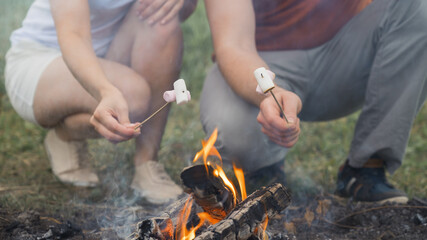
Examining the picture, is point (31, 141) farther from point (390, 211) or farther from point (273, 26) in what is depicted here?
point (390, 211)

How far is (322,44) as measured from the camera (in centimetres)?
234

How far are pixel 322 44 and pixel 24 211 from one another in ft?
5.03

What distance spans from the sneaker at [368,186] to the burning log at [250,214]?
0.84 m

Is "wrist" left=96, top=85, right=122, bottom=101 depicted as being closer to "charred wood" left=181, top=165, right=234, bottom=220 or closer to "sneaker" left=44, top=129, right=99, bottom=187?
"charred wood" left=181, top=165, right=234, bottom=220

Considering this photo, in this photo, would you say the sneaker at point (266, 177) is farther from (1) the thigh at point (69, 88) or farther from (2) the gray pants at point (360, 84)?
(1) the thigh at point (69, 88)

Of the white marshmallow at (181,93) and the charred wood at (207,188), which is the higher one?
the white marshmallow at (181,93)

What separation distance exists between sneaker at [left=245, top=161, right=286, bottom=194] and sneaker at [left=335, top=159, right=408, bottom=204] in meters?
0.29

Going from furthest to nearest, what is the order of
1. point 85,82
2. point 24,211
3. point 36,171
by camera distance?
point 36,171 → point 24,211 → point 85,82

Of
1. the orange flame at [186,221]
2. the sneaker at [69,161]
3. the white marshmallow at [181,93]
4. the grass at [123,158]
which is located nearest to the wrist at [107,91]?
the white marshmallow at [181,93]

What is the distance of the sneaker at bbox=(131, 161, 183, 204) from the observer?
223 cm

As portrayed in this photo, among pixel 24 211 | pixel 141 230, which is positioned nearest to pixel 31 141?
pixel 24 211

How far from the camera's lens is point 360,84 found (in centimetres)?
235

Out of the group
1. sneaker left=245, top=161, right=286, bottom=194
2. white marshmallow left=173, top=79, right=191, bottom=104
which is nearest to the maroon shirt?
sneaker left=245, top=161, right=286, bottom=194

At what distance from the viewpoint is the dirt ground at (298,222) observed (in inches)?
68.6
